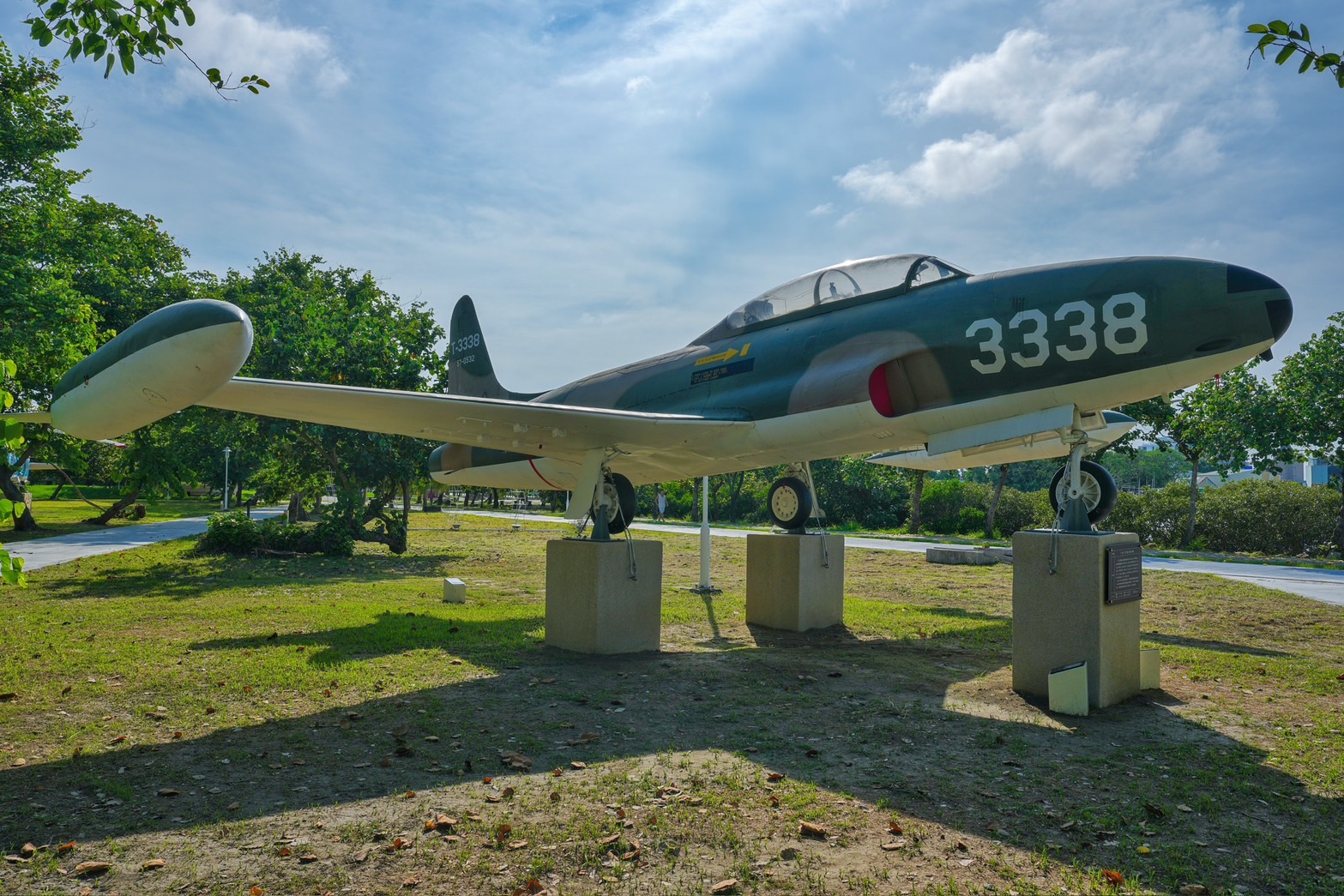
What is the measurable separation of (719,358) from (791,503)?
2.72 m

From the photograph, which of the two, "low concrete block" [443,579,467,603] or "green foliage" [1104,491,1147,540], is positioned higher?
"green foliage" [1104,491,1147,540]

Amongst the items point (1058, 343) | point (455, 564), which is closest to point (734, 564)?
point (455, 564)

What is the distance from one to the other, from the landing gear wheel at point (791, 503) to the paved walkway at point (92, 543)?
14.7 metres

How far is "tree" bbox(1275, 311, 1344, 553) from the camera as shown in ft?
78.2

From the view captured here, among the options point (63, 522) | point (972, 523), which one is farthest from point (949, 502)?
point (63, 522)

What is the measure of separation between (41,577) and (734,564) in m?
15.4

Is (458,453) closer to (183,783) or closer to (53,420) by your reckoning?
(53,420)

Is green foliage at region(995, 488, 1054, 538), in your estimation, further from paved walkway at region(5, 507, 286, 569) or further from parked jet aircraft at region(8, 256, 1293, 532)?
paved walkway at region(5, 507, 286, 569)

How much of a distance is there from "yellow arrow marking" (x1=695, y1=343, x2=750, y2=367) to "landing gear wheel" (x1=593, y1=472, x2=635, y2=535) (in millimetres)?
1936

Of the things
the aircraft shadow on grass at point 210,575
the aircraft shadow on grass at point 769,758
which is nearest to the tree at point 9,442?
the aircraft shadow on grass at point 769,758

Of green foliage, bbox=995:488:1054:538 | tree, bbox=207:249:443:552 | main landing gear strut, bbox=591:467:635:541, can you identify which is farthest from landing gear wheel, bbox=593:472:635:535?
green foliage, bbox=995:488:1054:538

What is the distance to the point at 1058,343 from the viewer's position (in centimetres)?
706

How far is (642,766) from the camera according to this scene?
16.9 ft

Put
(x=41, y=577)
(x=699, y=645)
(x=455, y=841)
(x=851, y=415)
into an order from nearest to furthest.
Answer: (x=455, y=841) → (x=851, y=415) → (x=699, y=645) → (x=41, y=577)
